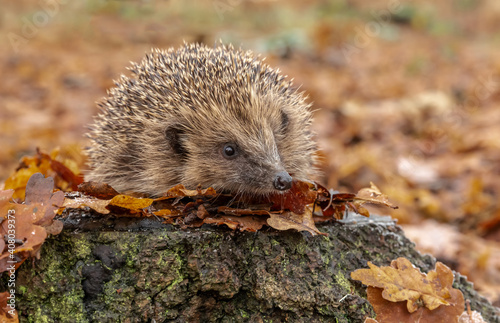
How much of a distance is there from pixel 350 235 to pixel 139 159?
5.99ft

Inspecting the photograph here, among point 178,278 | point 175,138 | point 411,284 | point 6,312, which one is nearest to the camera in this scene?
point 6,312

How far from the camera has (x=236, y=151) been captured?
3967mm

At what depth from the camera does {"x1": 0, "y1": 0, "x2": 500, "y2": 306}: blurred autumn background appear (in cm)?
722

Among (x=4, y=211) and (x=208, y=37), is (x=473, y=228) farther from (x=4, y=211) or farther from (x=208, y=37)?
(x=208, y=37)

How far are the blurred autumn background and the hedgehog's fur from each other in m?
0.76

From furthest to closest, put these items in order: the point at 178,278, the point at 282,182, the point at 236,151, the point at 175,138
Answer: the point at 175,138 → the point at 236,151 → the point at 282,182 → the point at 178,278

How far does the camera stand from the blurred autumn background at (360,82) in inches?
284

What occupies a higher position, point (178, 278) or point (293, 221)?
point (293, 221)

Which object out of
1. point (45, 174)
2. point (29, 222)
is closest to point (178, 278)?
point (29, 222)

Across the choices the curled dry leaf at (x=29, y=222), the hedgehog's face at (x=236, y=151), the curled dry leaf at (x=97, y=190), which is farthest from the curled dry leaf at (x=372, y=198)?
the curled dry leaf at (x=29, y=222)

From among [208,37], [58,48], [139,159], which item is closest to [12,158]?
[139,159]

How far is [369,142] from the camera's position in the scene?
32.2 ft

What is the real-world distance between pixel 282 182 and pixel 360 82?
1214cm

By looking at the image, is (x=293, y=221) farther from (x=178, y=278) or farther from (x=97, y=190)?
(x=97, y=190)
